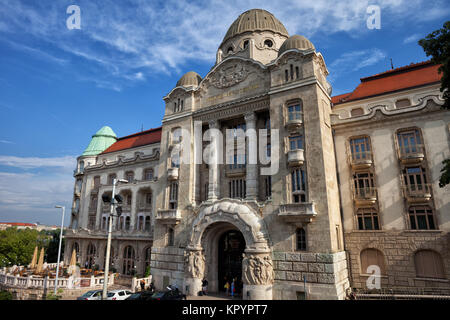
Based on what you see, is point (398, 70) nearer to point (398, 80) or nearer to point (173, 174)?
point (398, 80)

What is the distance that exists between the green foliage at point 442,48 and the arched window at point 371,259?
53.9ft

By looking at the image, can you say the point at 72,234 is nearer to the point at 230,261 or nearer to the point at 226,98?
the point at 230,261

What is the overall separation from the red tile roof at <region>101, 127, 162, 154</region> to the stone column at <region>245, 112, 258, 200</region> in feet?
72.2

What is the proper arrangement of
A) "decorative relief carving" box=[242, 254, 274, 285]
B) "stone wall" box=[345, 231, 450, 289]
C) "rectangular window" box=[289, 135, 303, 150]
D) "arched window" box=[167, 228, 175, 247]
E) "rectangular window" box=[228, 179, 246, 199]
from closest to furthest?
"stone wall" box=[345, 231, 450, 289]
"decorative relief carving" box=[242, 254, 274, 285]
"rectangular window" box=[289, 135, 303, 150]
"rectangular window" box=[228, 179, 246, 199]
"arched window" box=[167, 228, 175, 247]

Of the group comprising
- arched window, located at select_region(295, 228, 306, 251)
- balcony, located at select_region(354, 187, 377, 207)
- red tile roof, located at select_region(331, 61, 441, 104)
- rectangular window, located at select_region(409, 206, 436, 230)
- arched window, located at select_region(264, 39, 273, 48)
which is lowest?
arched window, located at select_region(295, 228, 306, 251)

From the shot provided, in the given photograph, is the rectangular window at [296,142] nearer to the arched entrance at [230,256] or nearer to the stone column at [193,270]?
the arched entrance at [230,256]

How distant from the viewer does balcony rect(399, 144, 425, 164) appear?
26156 mm

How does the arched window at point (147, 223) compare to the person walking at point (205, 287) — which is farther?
the arched window at point (147, 223)

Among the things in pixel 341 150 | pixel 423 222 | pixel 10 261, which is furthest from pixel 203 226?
pixel 10 261

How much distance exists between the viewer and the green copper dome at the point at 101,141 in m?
57.7

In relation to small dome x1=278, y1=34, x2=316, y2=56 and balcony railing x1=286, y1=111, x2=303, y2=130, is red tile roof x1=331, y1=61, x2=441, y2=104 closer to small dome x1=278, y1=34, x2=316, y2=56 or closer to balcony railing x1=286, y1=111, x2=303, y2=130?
small dome x1=278, y1=34, x2=316, y2=56

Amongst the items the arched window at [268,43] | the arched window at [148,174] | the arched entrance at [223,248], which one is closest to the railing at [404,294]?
the arched entrance at [223,248]

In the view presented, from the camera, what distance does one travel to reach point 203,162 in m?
34.7

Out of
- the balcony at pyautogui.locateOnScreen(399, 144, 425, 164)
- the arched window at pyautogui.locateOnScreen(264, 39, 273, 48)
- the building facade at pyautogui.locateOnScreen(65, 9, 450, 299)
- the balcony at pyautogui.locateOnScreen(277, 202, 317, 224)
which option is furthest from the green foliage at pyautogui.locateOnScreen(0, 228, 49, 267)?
the balcony at pyautogui.locateOnScreen(399, 144, 425, 164)
